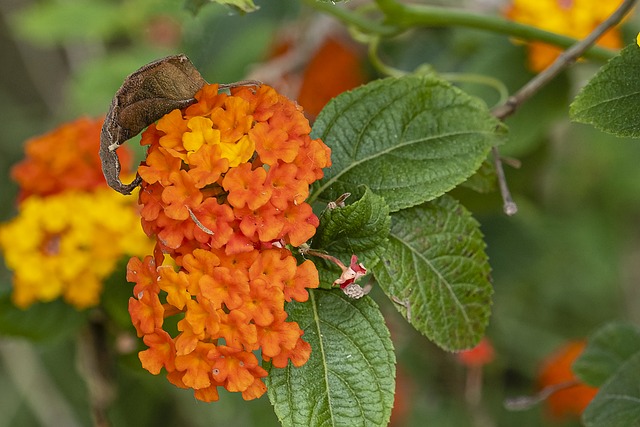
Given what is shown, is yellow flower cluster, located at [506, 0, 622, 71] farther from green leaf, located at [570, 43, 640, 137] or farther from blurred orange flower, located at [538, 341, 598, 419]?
blurred orange flower, located at [538, 341, 598, 419]

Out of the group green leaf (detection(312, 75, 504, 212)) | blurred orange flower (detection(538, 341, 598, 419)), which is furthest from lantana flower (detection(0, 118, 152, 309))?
blurred orange flower (detection(538, 341, 598, 419))

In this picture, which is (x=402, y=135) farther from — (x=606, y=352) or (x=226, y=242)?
(x=606, y=352)

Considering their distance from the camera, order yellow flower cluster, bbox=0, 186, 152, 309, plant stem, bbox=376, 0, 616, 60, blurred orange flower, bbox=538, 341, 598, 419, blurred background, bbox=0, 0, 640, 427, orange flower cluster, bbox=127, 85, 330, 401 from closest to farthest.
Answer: orange flower cluster, bbox=127, 85, 330, 401 < plant stem, bbox=376, 0, 616, 60 < yellow flower cluster, bbox=0, 186, 152, 309 < blurred background, bbox=0, 0, 640, 427 < blurred orange flower, bbox=538, 341, 598, 419

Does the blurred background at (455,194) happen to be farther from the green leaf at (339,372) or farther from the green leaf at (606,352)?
the green leaf at (339,372)

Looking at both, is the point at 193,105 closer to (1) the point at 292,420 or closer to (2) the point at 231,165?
(2) the point at 231,165

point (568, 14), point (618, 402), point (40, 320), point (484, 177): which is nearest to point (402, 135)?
point (484, 177)
